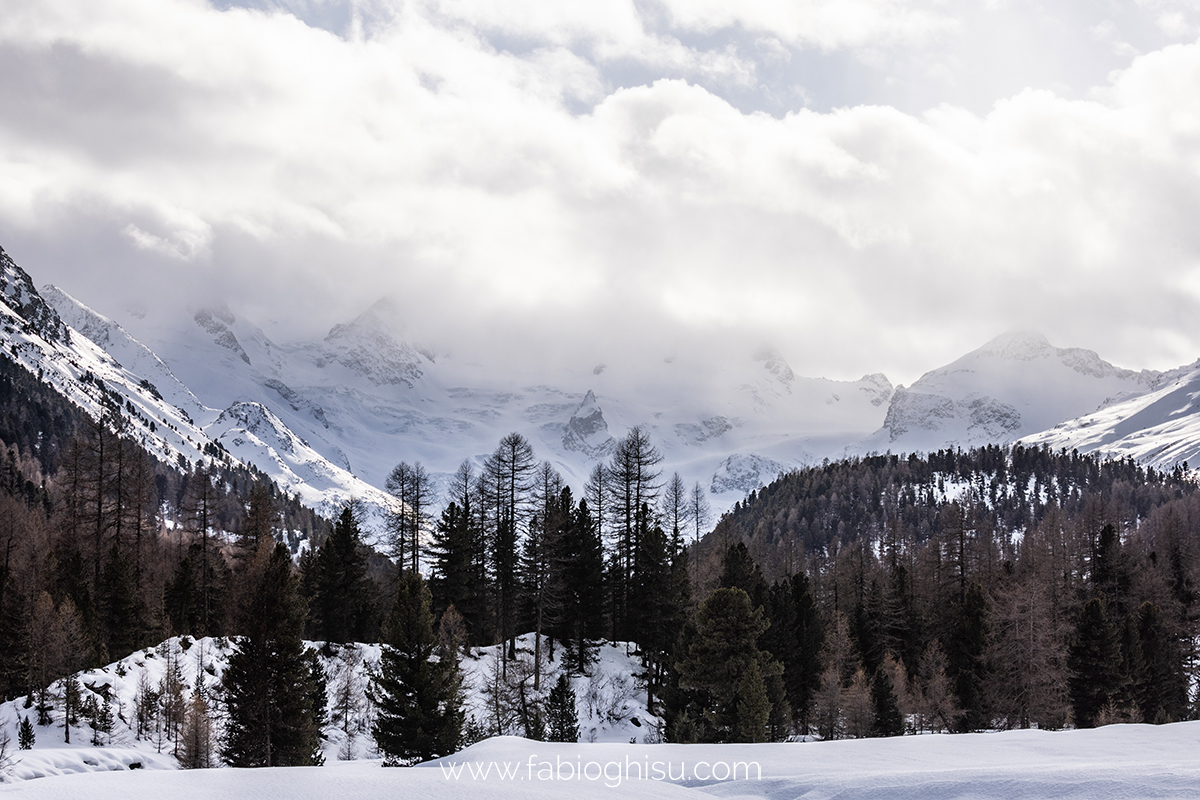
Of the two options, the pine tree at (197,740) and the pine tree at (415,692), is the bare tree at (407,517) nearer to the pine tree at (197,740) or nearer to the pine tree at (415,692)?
the pine tree at (197,740)

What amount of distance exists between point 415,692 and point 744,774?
20.9 metres

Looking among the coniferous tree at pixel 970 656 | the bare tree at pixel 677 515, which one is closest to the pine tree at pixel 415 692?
the bare tree at pixel 677 515

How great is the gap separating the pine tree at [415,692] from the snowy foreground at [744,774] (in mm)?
16926

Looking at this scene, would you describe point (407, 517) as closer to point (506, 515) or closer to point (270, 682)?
point (506, 515)

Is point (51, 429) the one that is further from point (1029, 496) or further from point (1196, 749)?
point (1029, 496)

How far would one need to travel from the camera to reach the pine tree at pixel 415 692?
1081 inches

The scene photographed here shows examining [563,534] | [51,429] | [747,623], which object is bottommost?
[747,623]

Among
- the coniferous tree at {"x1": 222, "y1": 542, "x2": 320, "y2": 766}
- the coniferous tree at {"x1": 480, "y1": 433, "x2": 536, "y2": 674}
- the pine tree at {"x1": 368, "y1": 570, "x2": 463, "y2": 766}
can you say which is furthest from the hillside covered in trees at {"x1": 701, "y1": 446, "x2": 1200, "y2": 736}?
the coniferous tree at {"x1": 222, "y1": 542, "x2": 320, "y2": 766}

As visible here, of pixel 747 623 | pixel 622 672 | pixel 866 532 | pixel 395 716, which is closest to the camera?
pixel 395 716

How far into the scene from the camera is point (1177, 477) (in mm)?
196125

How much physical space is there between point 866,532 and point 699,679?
14822cm

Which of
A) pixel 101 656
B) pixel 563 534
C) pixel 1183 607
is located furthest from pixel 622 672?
pixel 1183 607

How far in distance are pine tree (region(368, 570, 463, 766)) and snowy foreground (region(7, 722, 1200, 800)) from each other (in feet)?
55.5

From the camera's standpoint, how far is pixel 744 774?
1046cm
